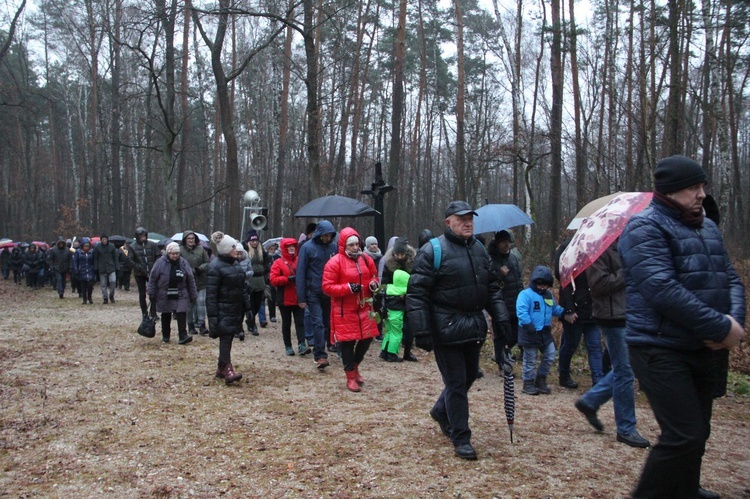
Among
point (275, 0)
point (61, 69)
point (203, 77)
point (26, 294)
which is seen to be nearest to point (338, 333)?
point (275, 0)

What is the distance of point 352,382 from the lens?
7.53 metres

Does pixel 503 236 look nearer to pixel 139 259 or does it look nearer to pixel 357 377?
pixel 357 377

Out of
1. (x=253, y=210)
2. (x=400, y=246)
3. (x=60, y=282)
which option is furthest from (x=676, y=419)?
(x=60, y=282)

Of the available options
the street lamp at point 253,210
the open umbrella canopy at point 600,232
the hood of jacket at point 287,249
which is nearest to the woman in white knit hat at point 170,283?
the hood of jacket at point 287,249

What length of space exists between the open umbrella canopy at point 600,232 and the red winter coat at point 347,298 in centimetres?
294

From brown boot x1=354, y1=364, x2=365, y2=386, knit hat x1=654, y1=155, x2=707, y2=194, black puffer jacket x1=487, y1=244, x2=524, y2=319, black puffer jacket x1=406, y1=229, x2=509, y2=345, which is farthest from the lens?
black puffer jacket x1=487, y1=244, x2=524, y2=319

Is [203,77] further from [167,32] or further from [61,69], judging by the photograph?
[167,32]

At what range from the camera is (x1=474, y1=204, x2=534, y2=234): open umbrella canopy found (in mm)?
8633

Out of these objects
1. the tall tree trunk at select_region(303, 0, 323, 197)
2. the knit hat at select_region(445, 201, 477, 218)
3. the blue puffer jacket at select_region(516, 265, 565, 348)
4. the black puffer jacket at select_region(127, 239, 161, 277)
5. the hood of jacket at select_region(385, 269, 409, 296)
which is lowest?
the blue puffer jacket at select_region(516, 265, 565, 348)

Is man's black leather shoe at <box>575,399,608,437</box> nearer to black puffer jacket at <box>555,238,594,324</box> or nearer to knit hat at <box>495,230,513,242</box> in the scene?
black puffer jacket at <box>555,238,594,324</box>

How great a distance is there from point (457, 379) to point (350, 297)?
2.73 meters

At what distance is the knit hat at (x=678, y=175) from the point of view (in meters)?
3.40

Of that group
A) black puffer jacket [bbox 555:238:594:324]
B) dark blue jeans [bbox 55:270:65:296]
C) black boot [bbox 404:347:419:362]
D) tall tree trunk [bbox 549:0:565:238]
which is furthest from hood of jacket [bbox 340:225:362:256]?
dark blue jeans [bbox 55:270:65:296]

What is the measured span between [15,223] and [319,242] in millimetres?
48635
